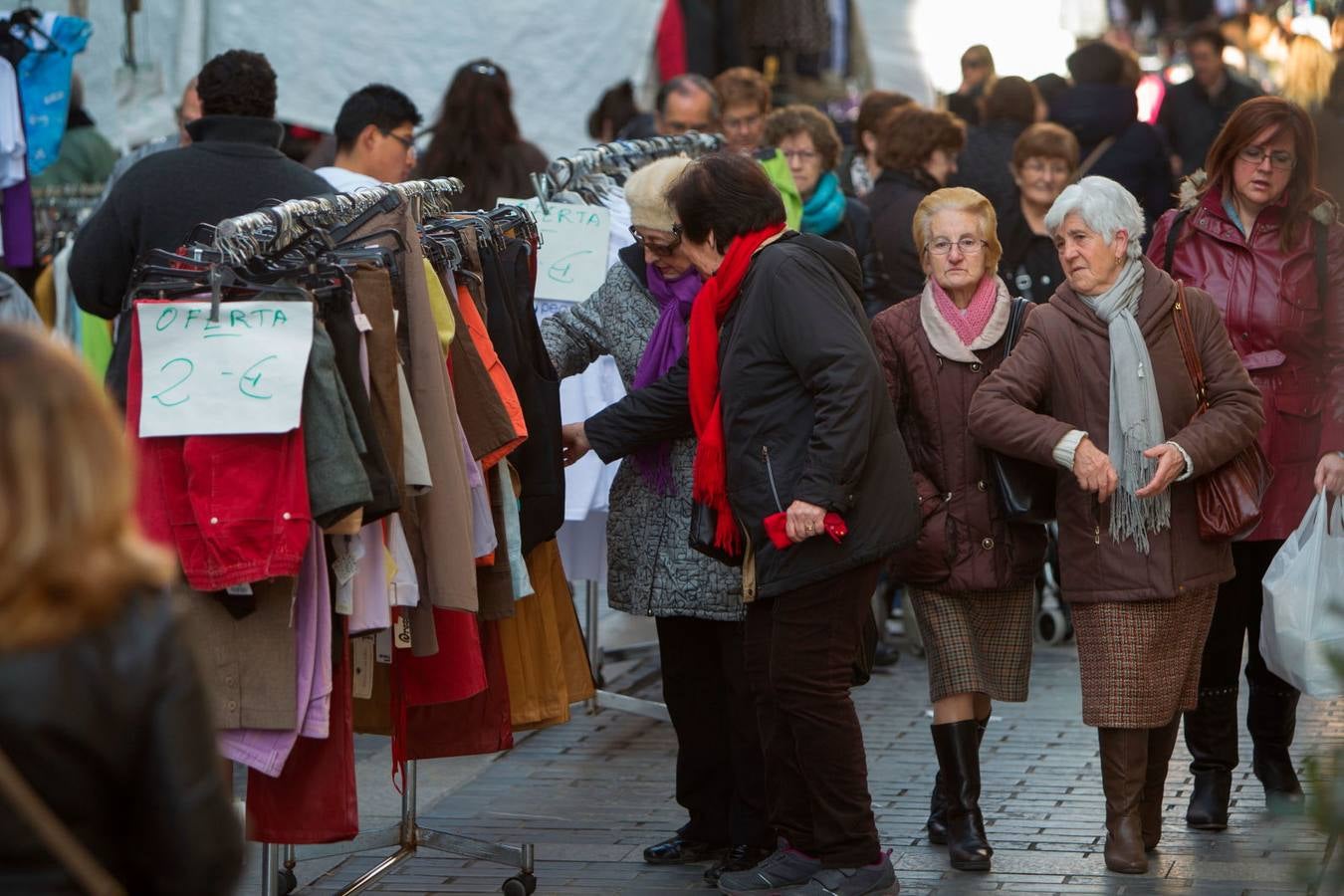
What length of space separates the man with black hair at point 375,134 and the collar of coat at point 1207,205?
2.68 metres

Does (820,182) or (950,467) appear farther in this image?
(820,182)

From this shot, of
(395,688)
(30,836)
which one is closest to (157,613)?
(30,836)

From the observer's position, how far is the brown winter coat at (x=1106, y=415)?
5.31m

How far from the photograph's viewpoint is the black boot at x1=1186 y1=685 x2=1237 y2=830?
19.3 ft

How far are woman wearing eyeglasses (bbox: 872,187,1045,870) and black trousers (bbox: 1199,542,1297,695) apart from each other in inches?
25.5

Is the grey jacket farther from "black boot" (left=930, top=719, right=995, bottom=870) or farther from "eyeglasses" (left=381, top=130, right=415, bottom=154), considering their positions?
"eyeglasses" (left=381, top=130, right=415, bottom=154)

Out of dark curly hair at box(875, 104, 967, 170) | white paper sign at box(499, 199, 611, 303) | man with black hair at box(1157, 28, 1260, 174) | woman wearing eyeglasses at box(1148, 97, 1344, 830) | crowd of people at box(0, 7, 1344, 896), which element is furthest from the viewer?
man with black hair at box(1157, 28, 1260, 174)

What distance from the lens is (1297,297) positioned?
5.87 metres

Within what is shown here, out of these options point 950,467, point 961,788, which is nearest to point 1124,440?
point 950,467

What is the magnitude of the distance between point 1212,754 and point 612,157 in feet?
9.45

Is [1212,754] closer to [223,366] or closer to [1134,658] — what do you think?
[1134,658]

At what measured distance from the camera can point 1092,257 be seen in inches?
214

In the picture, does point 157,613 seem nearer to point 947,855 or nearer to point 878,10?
point 947,855

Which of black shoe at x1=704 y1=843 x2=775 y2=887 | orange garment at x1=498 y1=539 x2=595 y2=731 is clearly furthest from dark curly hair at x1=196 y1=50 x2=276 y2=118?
black shoe at x1=704 y1=843 x2=775 y2=887
